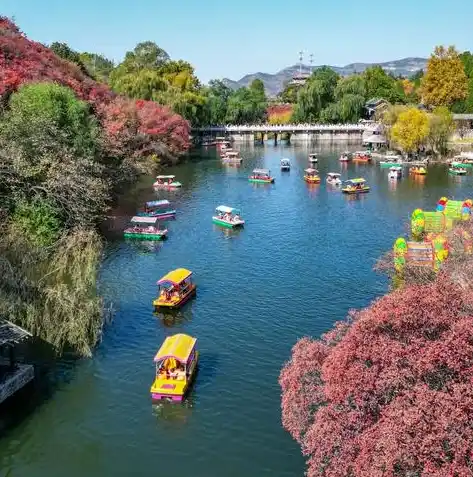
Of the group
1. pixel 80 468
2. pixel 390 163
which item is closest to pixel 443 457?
pixel 80 468

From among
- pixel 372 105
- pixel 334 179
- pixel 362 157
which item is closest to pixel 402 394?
pixel 334 179

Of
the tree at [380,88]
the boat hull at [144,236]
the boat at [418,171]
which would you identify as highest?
the tree at [380,88]

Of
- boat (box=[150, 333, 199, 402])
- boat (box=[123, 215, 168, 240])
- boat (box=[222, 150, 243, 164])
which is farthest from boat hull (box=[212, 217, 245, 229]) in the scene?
boat (box=[222, 150, 243, 164])

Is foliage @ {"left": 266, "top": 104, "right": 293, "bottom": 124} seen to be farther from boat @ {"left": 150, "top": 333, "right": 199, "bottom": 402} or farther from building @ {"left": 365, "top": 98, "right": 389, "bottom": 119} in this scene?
boat @ {"left": 150, "top": 333, "right": 199, "bottom": 402}

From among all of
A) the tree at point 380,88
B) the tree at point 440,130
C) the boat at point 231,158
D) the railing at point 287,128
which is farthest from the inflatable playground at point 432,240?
the tree at point 380,88

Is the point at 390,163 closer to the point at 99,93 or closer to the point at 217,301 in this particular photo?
the point at 99,93

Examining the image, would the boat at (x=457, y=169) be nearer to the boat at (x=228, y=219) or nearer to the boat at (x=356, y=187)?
the boat at (x=356, y=187)
